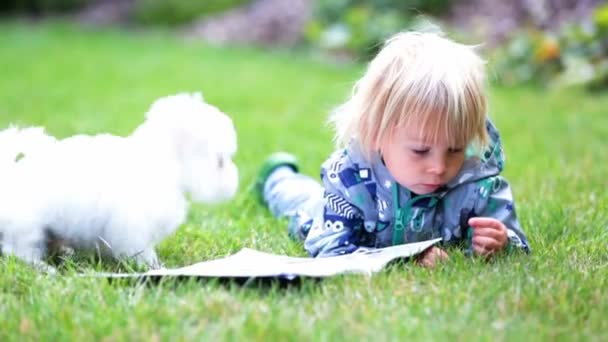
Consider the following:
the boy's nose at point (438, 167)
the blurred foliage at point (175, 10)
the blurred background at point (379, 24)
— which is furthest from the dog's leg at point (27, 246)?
the blurred foliage at point (175, 10)

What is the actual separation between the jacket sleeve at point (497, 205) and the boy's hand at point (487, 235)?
14 cm

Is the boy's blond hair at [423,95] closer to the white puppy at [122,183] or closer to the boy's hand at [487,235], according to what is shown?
the boy's hand at [487,235]

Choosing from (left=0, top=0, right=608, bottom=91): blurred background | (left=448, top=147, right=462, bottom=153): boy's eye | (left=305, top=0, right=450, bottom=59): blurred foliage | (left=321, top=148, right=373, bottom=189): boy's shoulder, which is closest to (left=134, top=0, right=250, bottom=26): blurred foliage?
(left=0, top=0, right=608, bottom=91): blurred background

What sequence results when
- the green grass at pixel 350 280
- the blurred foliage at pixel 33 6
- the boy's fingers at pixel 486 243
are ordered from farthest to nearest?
the blurred foliage at pixel 33 6 < the boy's fingers at pixel 486 243 < the green grass at pixel 350 280

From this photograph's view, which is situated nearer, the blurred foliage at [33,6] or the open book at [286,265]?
the open book at [286,265]

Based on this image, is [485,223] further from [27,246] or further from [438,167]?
[27,246]

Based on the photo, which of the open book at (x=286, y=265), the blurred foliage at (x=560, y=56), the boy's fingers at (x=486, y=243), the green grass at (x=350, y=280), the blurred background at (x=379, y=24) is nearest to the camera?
the green grass at (x=350, y=280)

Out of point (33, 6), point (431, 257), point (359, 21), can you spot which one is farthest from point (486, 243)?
point (33, 6)

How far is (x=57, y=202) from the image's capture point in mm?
2922

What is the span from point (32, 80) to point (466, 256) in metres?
6.65

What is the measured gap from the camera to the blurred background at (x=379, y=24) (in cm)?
777

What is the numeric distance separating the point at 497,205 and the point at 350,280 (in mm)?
816

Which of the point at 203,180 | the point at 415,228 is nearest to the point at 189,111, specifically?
the point at 203,180

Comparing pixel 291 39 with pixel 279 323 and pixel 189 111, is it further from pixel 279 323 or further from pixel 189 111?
pixel 279 323
